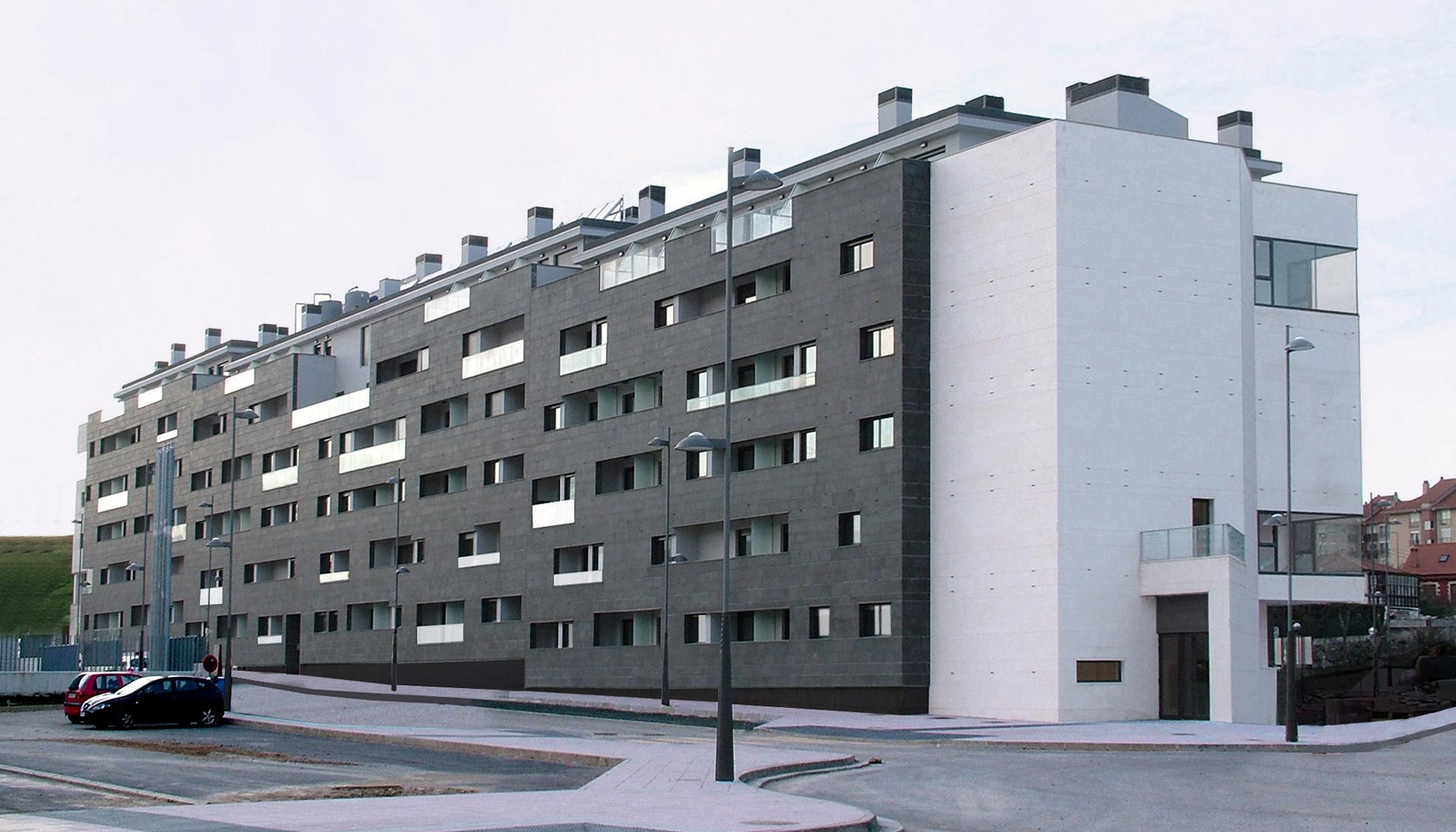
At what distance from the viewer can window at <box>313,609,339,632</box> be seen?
280 ft

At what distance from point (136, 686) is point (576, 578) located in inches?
990

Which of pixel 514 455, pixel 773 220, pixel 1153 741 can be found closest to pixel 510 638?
pixel 514 455

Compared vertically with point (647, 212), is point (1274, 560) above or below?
below

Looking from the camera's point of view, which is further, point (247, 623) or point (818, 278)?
point (247, 623)

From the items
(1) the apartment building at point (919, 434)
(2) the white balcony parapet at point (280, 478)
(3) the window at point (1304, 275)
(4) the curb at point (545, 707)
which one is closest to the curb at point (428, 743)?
(4) the curb at point (545, 707)

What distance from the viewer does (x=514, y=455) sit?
7188cm

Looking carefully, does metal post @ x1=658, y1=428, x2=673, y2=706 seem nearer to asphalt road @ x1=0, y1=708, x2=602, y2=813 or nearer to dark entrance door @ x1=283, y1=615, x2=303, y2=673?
asphalt road @ x1=0, y1=708, x2=602, y2=813

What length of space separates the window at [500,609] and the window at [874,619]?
2297 centimetres

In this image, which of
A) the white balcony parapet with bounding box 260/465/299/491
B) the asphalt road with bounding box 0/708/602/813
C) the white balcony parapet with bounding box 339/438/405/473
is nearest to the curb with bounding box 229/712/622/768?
the asphalt road with bounding box 0/708/602/813

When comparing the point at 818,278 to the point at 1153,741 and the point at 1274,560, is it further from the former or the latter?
the point at 1153,741

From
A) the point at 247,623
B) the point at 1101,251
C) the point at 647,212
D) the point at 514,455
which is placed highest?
the point at 647,212

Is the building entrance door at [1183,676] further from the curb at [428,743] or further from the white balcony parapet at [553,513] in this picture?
the white balcony parapet at [553,513]

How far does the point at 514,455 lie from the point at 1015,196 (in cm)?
2955

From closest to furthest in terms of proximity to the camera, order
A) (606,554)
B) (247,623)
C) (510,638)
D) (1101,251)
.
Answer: (1101,251), (606,554), (510,638), (247,623)
